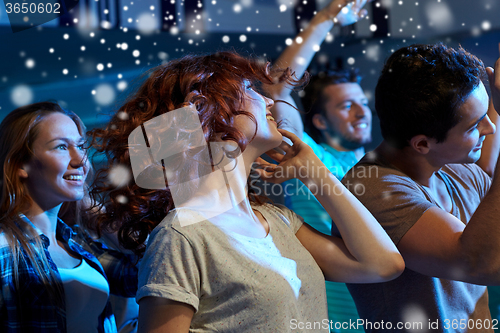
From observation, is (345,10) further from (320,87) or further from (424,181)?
(424,181)

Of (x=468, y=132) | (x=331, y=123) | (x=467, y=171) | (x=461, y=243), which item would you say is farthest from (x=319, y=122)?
(x=461, y=243)

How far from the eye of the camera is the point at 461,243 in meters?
0.67

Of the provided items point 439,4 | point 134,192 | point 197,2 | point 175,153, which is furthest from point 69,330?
point 439,4

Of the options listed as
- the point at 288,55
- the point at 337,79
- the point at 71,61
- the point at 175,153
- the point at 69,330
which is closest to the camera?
the point at 175,153

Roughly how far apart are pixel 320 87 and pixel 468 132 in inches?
26.7

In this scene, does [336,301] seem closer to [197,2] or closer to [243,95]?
[243,95]

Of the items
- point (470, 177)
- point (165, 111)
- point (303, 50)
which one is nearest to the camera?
point (165, 111)

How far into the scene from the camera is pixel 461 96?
2.53ft

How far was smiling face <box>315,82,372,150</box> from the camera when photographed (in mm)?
1306

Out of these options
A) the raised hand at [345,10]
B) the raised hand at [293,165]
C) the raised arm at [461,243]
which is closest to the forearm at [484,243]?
the raised arm at [461,243]

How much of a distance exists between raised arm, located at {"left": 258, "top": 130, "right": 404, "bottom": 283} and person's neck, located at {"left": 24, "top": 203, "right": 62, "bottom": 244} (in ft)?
2.23

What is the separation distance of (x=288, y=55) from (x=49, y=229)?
0.82m

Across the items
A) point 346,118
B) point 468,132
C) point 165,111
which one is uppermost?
point 165,111

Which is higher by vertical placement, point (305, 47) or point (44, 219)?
point (305, 47)
